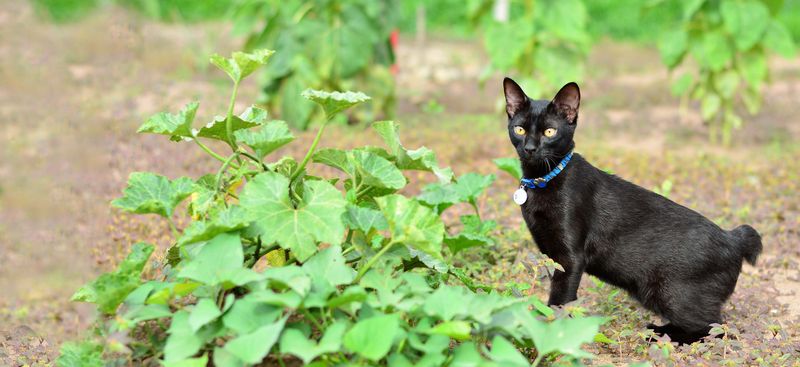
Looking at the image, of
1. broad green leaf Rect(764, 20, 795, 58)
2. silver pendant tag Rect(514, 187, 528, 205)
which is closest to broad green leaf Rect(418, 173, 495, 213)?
silver pendant tag Rect(514, 187, 528, 205)

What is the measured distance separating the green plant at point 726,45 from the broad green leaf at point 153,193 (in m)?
4.90

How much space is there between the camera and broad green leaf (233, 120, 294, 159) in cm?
328

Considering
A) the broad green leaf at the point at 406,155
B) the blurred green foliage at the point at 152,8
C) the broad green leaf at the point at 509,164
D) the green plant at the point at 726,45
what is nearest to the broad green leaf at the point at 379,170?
the broad green leaf at the point at 406,155

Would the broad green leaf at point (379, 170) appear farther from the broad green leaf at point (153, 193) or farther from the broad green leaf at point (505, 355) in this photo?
the broad green leaf at point (505, 355)

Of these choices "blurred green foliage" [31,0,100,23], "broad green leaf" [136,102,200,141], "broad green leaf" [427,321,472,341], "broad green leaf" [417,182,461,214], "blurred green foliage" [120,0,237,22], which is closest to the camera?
"broad green leaf" [427,321,472,341]

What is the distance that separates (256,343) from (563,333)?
0.92 meters

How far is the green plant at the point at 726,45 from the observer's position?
22.6 feet

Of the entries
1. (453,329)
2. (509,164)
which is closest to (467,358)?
(453,329)

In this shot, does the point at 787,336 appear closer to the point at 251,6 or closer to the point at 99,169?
the point at 99,169

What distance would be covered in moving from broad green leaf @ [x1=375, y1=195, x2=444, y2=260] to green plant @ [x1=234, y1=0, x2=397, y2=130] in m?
4.17

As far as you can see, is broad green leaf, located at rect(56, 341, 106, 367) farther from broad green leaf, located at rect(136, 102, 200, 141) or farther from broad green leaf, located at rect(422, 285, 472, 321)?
broad green leaf, located at rect(422, 285, 472, 321)

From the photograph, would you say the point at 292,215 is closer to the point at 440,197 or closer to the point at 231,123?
the point at 231,123

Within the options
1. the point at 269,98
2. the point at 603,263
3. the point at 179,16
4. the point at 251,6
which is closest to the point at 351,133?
the point at 269,98

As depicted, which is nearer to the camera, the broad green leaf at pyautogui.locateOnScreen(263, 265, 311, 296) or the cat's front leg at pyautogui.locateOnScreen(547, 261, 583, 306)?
the broad green leaf at pyautogui.locateOnScreen(263, 265, 311, 296)
